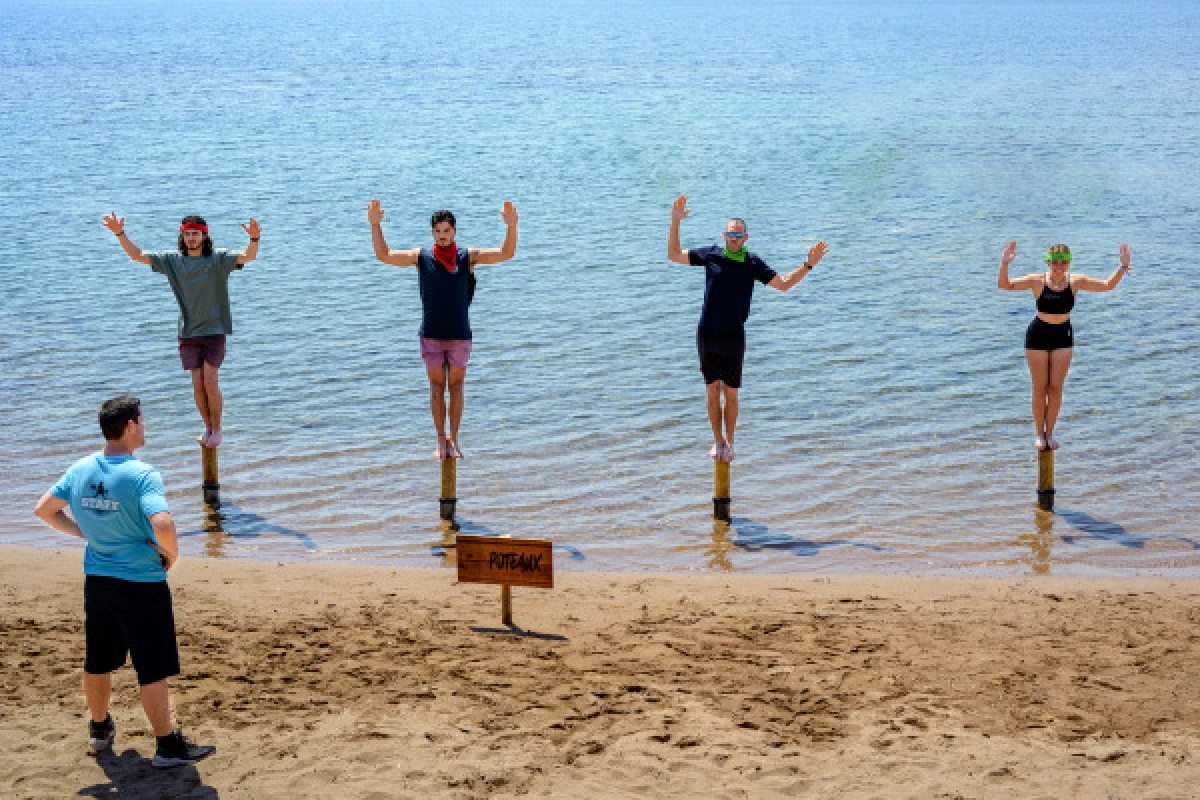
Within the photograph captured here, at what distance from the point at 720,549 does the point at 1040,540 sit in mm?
2570

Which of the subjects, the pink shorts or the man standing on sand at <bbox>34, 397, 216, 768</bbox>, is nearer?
the man standing on sand at <bbox>34, 397, 216, 768</bbox>

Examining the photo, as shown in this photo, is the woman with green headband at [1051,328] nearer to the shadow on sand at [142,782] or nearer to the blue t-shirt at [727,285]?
the blue t-shirt at [727,285]

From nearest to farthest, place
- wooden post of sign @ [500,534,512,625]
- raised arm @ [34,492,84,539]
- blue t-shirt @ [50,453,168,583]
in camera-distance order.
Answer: blue t-shirt @ [50,453,168,583], raised arm @ [34,492,84,539], wooden post of sign @ [500,534,512,625]

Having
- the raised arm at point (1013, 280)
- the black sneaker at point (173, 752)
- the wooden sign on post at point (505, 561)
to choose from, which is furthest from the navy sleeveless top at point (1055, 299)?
the black sneaker at point (173, 752)

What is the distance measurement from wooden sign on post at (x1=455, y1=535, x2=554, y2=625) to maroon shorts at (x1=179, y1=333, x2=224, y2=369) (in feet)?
12.7

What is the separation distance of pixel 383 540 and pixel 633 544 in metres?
2.02

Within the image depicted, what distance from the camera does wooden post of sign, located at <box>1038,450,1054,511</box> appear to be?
1153 centimetres

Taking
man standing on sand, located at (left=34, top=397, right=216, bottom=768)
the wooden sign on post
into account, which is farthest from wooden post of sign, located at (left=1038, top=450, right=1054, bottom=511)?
man standing on sand, located at (left=34, top=397, right=216, bottom=768)

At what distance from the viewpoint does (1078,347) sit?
16766 millimetres

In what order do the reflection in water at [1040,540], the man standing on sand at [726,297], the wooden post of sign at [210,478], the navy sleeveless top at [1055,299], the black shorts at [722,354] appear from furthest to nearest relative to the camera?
1. the wooden post of sign at [210,478]
2. the navy sleeveless top at [1055,299]
3. the black shorts at [722,354]
4. the man standing on sand at [726,297]
5. the reflection in water at [1040,540]

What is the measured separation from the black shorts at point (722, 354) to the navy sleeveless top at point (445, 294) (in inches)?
76.5

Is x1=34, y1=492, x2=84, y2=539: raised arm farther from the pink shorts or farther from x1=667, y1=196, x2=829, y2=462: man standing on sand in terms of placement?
x1=667, y1=196, x2=829, y2=462: man standing on sand

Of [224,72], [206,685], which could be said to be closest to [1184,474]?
[206,685]

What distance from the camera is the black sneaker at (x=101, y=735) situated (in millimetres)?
6969
